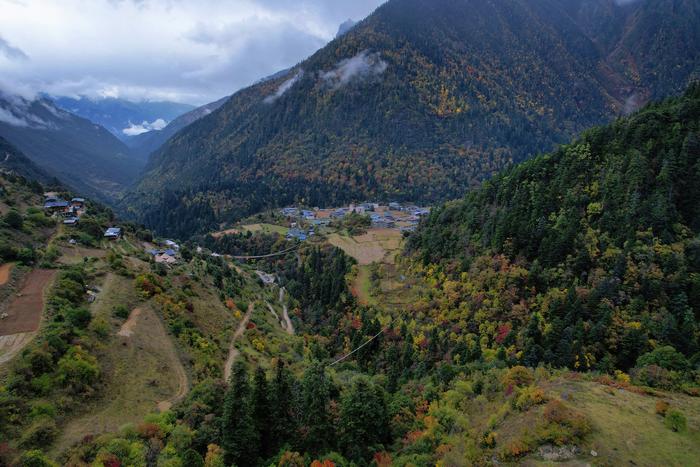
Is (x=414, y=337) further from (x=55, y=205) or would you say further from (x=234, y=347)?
(x=55, y=205)

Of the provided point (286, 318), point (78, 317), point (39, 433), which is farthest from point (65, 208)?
point (39, 433)

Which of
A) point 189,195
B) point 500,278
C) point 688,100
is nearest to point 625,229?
point 500,278

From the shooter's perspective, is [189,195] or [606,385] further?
[189,195]

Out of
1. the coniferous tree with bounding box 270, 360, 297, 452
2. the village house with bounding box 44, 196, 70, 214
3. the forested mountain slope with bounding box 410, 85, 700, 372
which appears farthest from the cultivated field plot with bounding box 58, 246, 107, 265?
the forested mountain slope with bounding box 410, 85, 700, 372

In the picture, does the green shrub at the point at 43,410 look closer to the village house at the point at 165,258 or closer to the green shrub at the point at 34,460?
the green shrub at the point at 34,460

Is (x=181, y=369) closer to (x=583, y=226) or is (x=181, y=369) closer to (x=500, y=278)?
(x=500, y=278)

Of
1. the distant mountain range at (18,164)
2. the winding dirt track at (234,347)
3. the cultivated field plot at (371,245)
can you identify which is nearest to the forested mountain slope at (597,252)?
the cultivated field plot at (371,245)
